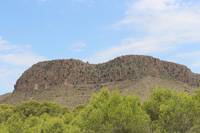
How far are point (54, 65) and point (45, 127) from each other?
126 meters

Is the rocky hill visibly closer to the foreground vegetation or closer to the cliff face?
the cliff face

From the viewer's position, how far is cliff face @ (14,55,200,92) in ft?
429

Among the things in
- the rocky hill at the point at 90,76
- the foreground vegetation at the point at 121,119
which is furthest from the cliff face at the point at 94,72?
the foreground vegetation at the point at 121,119

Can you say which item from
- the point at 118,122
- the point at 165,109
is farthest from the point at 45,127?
the point at 165,109

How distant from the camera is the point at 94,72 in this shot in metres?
144

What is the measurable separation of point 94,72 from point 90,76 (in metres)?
4.81

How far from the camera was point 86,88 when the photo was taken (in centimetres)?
12812

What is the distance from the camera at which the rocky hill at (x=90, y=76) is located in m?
119

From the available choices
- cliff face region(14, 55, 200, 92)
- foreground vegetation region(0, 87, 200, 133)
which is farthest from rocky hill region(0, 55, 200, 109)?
foreground vegetation region(0, 87, 200, 133)

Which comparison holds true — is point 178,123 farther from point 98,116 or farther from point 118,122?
point 98,116

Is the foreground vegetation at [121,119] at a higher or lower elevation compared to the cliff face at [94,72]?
lower

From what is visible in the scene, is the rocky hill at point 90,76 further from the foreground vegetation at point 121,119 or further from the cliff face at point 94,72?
the foreground vegetation at point 121,119

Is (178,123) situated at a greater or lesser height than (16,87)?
lesser

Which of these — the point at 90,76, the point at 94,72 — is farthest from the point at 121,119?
the point at 94,72
